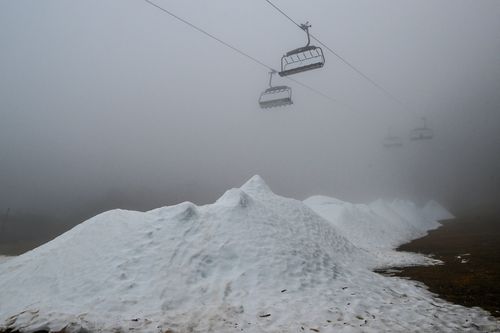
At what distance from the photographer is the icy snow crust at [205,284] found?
8.59 m

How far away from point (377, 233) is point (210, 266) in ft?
79.1

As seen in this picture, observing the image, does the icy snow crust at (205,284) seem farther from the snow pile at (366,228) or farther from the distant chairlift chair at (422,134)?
the distant chairlift chair at (422,134)

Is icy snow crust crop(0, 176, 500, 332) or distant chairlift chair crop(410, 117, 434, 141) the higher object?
distant chairlift chair crop(410, 117, 434, 141)

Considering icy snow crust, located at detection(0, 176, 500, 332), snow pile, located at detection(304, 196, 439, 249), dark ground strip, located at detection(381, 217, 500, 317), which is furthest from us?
snow pile, located at detection(304, 196, 439, 249)

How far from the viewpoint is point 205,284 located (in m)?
11.0

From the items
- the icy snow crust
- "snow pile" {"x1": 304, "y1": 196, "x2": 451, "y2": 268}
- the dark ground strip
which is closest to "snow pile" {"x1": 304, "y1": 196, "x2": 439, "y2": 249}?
"snow pile" {"x1": 304, "y1": 196, "x2": 451, "y2": 268}

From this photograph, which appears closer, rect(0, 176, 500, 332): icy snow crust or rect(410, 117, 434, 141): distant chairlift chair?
rect(0, 176, 500, 332): icy snow crust

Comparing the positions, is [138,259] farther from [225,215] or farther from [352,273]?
[352,273]

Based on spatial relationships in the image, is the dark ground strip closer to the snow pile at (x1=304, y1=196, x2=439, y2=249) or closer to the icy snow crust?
the icy snow crust

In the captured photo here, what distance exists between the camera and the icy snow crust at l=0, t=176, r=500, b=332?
8.59 meters

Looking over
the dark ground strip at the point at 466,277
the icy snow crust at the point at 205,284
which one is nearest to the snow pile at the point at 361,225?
the dark ground strip at the point at 466,277

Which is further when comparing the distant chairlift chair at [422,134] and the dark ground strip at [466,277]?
the distant chairlift chair at [422,134]

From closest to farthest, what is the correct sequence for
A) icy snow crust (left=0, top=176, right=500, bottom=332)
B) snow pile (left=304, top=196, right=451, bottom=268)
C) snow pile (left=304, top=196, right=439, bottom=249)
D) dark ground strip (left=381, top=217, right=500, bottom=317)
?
icy snow crust (left=0, top=176, right=500, bottom=332)
dark ground strip (left=381, top=217, right=500, bottom=317)
snow pile (left=304, top=196, right=451, bottom=268)
snow pile (left=304, top=196, right=439, bottom=249)

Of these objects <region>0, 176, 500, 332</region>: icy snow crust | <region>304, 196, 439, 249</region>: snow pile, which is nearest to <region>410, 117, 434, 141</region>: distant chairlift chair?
<region>304, 196, 439, 249</region>: snow pile
